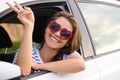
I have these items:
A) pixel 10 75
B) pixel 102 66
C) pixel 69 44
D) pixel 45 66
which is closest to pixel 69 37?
pixel 69 44

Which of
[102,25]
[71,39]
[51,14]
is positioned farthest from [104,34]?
[71,39]

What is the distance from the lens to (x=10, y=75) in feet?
8.96

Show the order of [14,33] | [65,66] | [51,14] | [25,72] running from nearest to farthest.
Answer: [25,72]
[65,66]
[51,14]
[14,33]

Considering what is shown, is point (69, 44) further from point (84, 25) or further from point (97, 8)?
point (97, 8)

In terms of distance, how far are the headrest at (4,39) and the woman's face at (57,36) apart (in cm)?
69

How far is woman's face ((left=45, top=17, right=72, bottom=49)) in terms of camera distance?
10.9ft

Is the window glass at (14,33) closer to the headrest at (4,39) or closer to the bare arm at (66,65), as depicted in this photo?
the headrest at (4,39)

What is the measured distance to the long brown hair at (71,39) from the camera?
340 centimetres

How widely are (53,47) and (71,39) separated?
0.47 ft

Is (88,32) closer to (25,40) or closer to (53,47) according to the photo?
(53,47)

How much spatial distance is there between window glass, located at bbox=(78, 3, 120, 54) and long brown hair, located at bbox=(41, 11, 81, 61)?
47 centimetres

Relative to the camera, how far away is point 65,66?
330cm

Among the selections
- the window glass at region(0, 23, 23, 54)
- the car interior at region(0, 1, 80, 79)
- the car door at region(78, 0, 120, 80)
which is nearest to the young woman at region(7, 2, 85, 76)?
the car interior at region(0, 1, 80, 79)

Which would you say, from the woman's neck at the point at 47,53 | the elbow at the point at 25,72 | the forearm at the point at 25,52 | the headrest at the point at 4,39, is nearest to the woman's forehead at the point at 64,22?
the woman's neck at the point at 47,53
